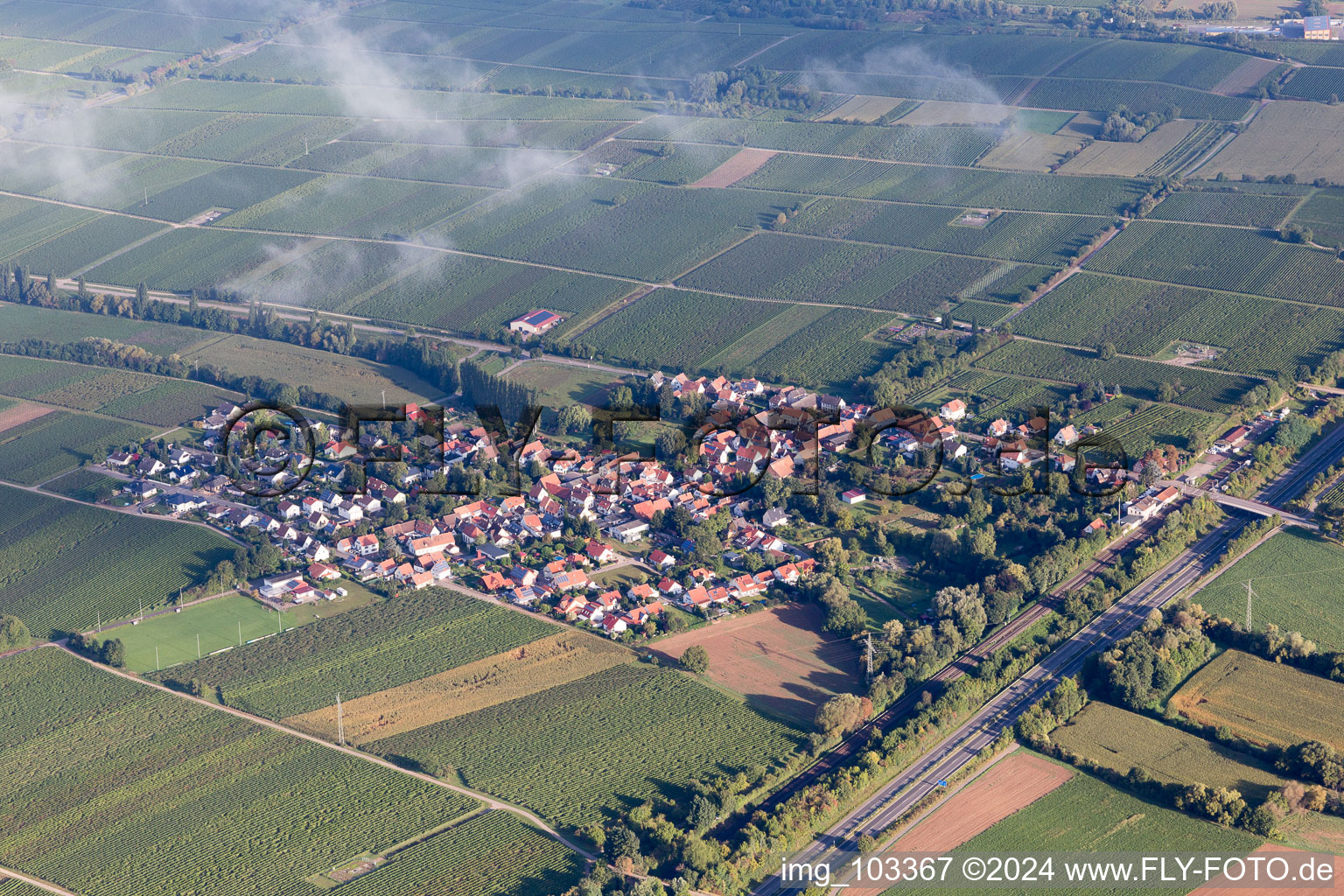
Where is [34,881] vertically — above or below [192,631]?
below

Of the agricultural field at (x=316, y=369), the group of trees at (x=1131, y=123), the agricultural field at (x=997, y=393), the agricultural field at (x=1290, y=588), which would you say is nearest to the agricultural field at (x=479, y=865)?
the agricultural field at (x=1290, y=588)

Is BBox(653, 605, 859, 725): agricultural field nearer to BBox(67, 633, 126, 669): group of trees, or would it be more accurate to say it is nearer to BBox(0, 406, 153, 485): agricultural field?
BBox(67, 633, 126, 669): group of trees

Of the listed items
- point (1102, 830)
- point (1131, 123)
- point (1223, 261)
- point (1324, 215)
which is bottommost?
point (1102, 830)

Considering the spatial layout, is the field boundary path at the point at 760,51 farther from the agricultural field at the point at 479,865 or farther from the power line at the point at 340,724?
the agricultural field at the point at 479,865

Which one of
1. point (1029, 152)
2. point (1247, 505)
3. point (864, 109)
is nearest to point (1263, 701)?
point (1247, 505)

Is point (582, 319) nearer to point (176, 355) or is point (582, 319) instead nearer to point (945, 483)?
point (176, 355)

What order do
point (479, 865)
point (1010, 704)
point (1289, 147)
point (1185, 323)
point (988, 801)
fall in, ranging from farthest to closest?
point (1289, 147) < point (1185, 323) < point (1010, 704) < point (988, 801) < point (479, 865)

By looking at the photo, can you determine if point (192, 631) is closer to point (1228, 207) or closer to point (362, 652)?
point (362, 652)
